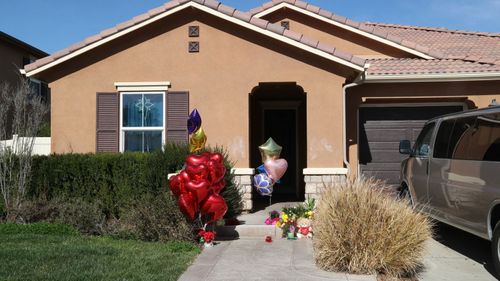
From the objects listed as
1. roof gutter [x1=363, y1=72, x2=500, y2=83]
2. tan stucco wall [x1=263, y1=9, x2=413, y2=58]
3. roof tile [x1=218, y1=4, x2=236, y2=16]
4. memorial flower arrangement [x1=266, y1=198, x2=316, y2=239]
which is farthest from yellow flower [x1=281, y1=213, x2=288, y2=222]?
tan stucco wall [x1=263, y1=9, x2=413, y2=58]

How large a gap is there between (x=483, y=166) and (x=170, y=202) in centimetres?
470

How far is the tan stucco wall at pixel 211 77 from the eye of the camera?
34.9 feet

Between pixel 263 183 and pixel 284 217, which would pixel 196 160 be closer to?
pixel 284 217

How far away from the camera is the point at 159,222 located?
8.34 metres

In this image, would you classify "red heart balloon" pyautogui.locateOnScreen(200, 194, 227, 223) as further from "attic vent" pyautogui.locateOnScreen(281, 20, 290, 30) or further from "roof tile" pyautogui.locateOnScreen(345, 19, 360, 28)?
"attic vent" pyautogui.locateOnScreen(281, 20, 290, 30)

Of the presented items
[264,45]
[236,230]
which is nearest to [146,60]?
→ [264,45]

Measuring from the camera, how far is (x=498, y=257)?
6.11m

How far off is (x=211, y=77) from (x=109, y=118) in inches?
92.6

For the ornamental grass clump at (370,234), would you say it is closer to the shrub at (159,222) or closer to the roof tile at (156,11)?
the shrub at (159,222)

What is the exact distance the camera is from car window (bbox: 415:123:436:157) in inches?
338

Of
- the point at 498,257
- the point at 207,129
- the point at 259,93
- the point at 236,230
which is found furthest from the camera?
the point at 259,93

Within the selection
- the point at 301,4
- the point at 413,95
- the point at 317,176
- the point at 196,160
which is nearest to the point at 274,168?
the point at 317,176

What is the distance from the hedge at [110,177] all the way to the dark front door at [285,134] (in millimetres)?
4435

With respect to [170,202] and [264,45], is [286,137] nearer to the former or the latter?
[264,45]
